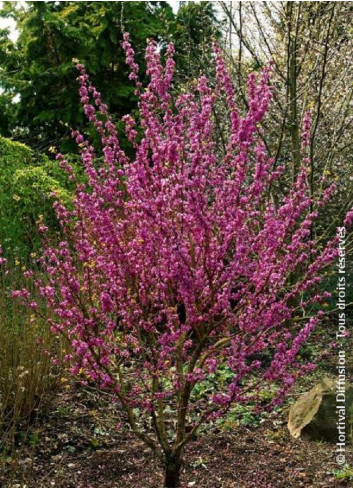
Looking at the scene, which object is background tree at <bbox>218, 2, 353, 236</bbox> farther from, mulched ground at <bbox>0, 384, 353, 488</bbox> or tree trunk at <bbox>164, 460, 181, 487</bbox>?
tree trunk at <bbox>164, 460, 181, 487</bbox>

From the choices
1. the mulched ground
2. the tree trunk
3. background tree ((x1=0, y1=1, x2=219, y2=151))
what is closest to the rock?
the mulched ground

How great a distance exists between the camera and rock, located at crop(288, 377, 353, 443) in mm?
4434

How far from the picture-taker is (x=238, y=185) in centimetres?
306

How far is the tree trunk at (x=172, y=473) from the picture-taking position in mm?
3582

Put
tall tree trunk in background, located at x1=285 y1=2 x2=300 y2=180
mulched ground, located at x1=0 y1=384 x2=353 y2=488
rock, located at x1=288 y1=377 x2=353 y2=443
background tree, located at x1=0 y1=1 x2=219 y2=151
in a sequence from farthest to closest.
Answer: background tree, located at x1=0 y1=1 x2=219 y2=151, tall tree trunk in background, located at x1=285 y1=2 x2=300 y2=180, rock, located at x1=288 y1=377 x2=353 y2=443, mulched ground, located at x1=0 y1=384 x2=353 y2=488

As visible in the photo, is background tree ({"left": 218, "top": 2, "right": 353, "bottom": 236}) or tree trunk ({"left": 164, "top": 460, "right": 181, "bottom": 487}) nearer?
tree trunk ({"left": 164, "top": 460, "right": 181, "bottom": 487})

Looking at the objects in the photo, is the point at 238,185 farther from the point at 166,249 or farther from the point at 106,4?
the point at 106,4

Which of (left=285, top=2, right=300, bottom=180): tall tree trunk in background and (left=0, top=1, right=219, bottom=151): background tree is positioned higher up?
(left=0, top=1, right=219, bottom=151): background tree

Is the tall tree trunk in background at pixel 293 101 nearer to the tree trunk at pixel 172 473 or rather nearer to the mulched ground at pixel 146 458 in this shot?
the mulched ground at pixel 146 458

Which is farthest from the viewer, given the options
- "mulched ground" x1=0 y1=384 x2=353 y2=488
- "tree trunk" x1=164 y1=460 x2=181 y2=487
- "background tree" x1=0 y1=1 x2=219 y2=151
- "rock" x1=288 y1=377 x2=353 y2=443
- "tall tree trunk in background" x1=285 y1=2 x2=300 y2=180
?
"background tree" x1=0 y1=1 x2=219 y2=151

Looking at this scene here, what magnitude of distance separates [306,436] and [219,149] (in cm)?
331

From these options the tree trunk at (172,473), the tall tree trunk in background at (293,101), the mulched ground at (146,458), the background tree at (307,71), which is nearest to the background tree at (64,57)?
the background tree at (307,71)

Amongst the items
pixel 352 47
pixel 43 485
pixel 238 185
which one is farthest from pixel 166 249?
pixel 352 47

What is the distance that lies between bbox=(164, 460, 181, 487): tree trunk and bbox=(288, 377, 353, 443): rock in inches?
48.8
